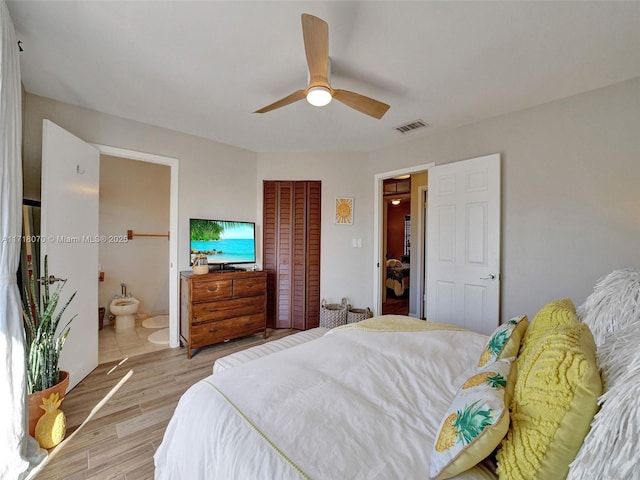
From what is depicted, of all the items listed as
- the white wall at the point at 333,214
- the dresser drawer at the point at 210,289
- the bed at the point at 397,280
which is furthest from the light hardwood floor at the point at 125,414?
the bed at the point at 397,280

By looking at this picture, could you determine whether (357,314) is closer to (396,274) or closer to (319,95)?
(396,274)

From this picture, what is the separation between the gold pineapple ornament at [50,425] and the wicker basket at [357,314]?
2761mm

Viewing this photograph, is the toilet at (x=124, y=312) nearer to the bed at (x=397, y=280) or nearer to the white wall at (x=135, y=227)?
the white wall at (x=135, y=227)

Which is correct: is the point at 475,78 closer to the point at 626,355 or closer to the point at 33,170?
the point at 626,355

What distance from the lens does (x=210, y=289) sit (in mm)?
2936

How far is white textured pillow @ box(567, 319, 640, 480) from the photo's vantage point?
51 centimetres

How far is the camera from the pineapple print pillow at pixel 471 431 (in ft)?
2.28

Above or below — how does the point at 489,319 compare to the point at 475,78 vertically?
below

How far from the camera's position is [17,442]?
1445 millimetres

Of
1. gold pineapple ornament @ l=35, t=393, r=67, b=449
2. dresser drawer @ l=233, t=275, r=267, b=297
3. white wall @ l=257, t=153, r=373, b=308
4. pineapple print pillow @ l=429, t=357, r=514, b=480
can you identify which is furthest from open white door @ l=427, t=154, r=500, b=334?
gold pineapple ornament @ l=35, t=393, r=67, b=449

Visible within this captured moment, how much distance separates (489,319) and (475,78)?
83.5 inches

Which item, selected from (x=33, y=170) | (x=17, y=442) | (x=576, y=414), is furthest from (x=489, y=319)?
(x=33, y=170)

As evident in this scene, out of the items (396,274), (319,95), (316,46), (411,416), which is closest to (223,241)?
(319,95)

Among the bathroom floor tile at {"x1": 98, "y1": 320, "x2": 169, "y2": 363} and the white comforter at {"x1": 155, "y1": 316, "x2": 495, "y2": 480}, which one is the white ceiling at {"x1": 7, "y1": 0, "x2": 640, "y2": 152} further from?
the bathroom floor tile at {"x1": 98, "y1": 320, "x2": 169, "y2": 363}
